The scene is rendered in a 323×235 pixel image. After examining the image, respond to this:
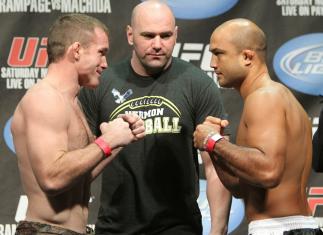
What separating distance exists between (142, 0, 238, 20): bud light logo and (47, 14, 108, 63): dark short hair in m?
1.38

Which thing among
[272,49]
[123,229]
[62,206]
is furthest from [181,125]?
[272,49]

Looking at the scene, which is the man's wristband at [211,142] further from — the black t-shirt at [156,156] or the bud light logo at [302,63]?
the bud light logo at [302,63]

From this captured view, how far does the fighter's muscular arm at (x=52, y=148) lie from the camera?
10.0ft

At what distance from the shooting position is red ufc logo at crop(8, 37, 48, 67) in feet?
15.0

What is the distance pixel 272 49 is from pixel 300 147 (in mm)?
1524

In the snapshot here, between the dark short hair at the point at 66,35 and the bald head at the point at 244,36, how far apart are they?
53cm

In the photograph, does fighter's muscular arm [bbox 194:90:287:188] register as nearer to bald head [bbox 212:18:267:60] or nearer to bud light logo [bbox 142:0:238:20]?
bald head [bbox 212:18:267:60]

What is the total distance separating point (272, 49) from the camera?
4648 millimetres

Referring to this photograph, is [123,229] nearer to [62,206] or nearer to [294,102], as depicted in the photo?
[62,206]

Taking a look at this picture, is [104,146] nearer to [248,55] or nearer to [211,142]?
[211,142]

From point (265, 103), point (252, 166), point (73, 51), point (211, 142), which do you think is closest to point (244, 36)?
point (265, 103)

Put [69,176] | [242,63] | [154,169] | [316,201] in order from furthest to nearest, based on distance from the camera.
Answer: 1. [316,201]
2. [154,169]
3. [242,63]
4. [69,176]

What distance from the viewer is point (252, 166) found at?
308 cm

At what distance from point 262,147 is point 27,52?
6.25ft
